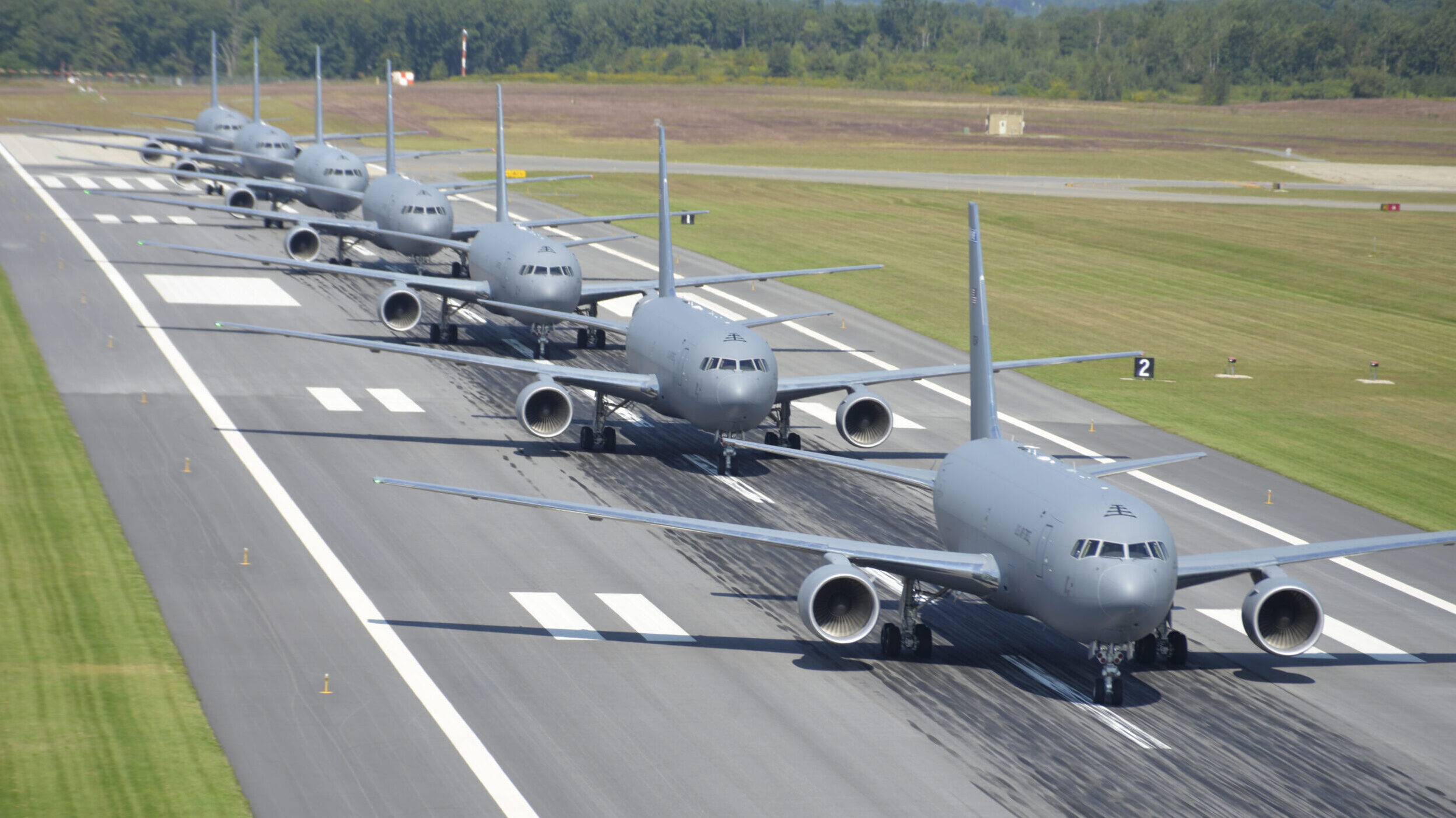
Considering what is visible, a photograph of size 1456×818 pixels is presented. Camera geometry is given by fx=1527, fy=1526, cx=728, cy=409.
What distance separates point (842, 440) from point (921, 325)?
21.9 m

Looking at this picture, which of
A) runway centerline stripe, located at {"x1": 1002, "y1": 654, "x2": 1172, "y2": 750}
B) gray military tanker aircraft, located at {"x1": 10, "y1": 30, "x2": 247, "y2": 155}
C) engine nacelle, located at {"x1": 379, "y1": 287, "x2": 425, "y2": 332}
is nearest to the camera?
runway centerline stripe, located at {"x1": 1002, "y1": 654, "x2": 1172, "y2": 750}

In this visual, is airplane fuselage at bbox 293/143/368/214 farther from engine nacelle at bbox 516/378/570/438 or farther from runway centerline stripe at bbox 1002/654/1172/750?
runway centerline stripe at bbox 1002/654/1172/750

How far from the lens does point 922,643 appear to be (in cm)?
3108

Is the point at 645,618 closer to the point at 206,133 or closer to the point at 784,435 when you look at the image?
the point at 784,435

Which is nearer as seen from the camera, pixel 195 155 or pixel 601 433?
pixel 601 433

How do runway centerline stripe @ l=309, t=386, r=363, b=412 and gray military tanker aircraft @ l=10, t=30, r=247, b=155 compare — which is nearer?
runway centerline stripe @ l=309, t=386, r=363, b=412

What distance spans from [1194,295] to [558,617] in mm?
58699

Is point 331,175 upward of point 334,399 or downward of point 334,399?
upward

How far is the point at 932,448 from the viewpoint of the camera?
49094mm

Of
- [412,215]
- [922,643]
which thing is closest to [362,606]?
[922,643]

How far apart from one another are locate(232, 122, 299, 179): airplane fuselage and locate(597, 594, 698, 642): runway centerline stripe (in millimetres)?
69791

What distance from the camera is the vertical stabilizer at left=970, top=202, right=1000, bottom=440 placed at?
3391cm

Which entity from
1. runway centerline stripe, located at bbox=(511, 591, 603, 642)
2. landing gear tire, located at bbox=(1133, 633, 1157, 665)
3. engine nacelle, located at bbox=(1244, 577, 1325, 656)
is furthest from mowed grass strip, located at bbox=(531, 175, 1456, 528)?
runway centerline stripe, located at bbox=(511, 591, 603, 642)

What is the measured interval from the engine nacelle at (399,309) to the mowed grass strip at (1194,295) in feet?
76.5
